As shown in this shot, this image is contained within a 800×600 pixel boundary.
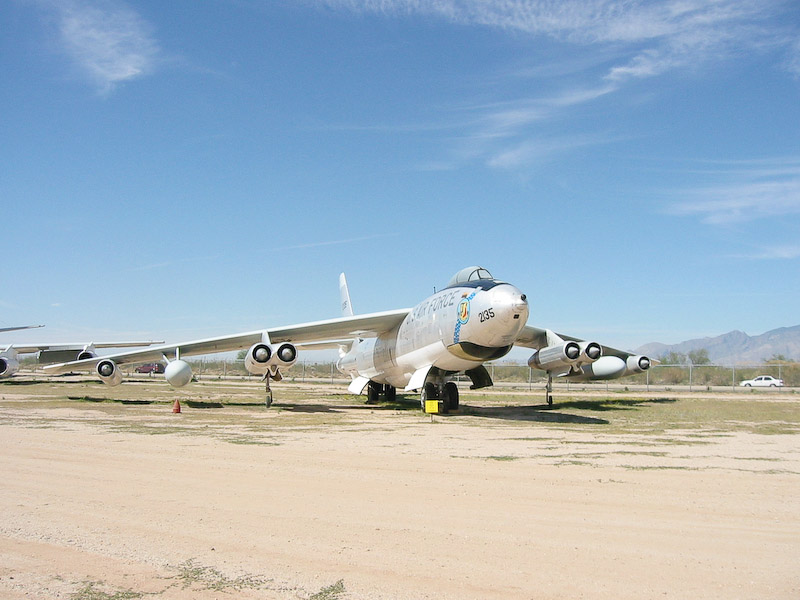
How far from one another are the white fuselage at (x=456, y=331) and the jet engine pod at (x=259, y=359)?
454cm

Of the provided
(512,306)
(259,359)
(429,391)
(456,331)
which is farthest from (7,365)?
(512,306)

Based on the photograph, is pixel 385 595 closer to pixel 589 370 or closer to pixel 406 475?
pixel 406 475

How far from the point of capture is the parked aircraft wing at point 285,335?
74.3 feet

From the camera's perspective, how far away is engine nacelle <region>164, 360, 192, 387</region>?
2181 centimetres

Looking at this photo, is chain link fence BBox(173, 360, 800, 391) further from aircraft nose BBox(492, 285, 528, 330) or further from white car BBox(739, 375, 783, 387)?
aircraft nose BBox(492, 285, 528, 330)

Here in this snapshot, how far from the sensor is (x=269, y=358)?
20750 mm

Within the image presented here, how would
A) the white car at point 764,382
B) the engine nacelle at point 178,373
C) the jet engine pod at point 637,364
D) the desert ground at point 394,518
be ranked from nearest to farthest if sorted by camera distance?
the desert ground at point 394,518, the engine nacelle at point 178,373, the jet engine pod at point 637,364, the white car at point 764,382

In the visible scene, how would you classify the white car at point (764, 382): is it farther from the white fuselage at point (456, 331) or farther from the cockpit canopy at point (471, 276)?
the cockpit canopy at point (471, 276)

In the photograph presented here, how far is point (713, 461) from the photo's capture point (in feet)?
32.4

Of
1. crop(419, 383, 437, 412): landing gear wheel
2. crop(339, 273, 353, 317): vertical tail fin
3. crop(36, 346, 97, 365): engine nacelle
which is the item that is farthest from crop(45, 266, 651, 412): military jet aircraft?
crop(36, 346, 97, 365): engine nacelle

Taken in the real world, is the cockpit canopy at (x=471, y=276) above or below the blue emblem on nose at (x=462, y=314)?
above

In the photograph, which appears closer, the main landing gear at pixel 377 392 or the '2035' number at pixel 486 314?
the '2035' number at pixel 486 314

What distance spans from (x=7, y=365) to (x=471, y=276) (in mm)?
30814

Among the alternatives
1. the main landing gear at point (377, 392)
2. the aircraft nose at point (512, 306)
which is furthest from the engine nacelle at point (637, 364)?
the aircraft nose at point (512, 306)
